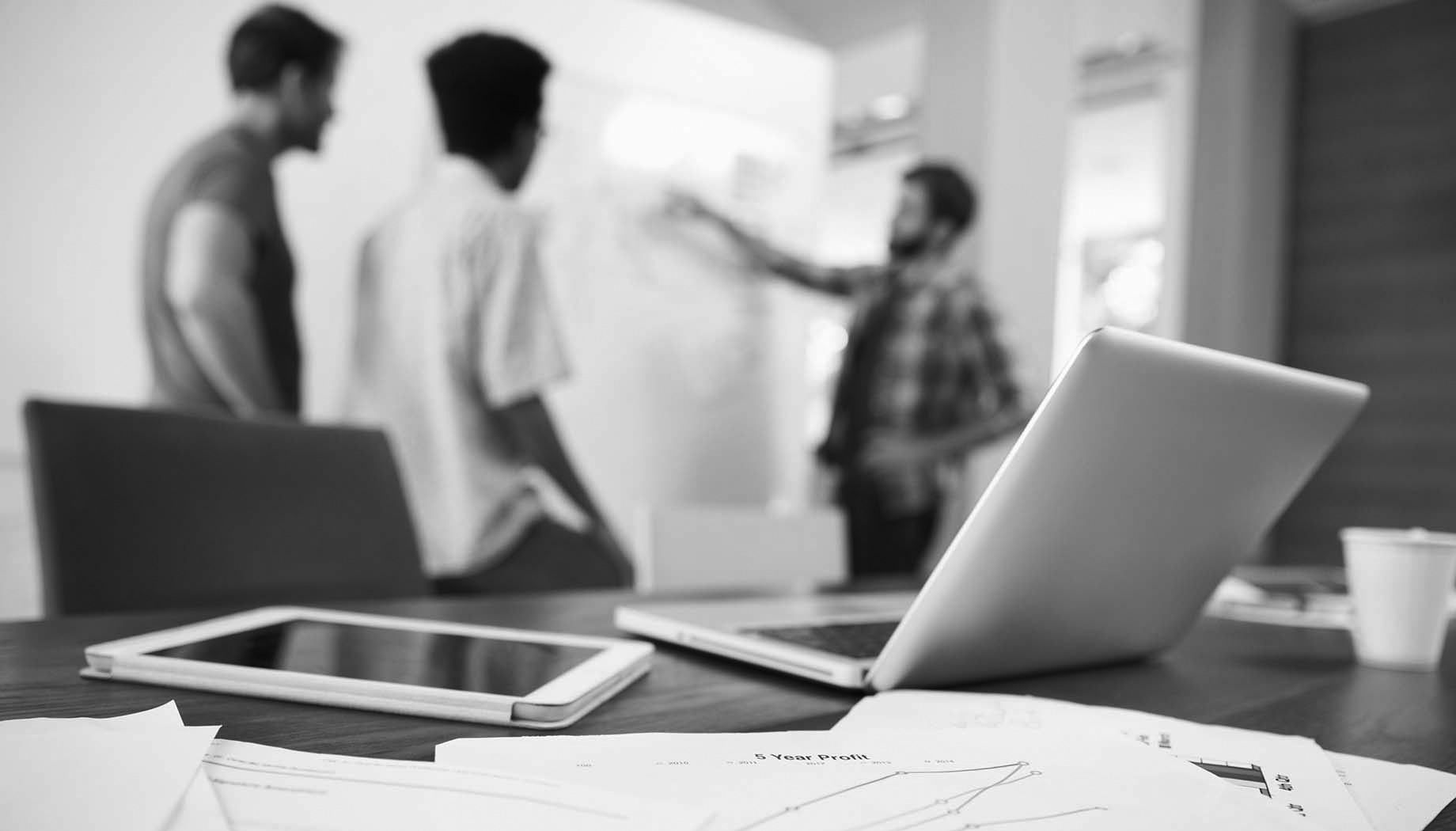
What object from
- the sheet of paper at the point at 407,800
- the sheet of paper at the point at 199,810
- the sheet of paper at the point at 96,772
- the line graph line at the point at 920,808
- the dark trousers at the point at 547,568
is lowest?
the dark trousers at the point at 547,568

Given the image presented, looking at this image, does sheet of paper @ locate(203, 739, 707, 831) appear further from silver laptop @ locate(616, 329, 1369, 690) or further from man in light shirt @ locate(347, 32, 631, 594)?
man in light shirt @ locate(347, 32, 631, 594)

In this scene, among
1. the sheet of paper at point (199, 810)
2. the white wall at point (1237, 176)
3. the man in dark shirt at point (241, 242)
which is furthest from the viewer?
the white wall at point (1237, 176)

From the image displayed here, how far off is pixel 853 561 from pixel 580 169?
55.3 inches

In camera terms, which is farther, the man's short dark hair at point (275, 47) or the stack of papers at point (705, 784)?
the man's short dark hair at point (275, 47)

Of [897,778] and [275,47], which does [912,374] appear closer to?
[275,47]

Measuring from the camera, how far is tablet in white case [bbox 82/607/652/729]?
541 millimetres

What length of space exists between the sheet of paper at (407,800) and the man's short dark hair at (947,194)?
9.48 feet

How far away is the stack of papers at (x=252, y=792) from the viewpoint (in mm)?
365

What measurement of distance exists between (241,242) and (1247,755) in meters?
2.02

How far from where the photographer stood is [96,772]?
397 millimetres

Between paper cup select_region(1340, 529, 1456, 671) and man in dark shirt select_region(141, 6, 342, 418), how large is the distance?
1.90m

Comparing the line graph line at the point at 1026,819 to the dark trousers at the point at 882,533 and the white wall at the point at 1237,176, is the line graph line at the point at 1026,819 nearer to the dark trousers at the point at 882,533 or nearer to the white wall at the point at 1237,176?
the dark trousers at the point at 882,533

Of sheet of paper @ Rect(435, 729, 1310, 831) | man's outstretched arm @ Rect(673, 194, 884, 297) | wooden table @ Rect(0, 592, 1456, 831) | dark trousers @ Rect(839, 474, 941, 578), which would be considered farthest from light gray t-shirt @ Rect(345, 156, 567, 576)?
sheet of paper @ Rect(435, 729, 1310, 831)

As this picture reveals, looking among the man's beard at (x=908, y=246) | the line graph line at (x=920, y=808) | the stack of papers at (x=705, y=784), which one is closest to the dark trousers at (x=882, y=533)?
the man's beard at (x=908, y=246)
